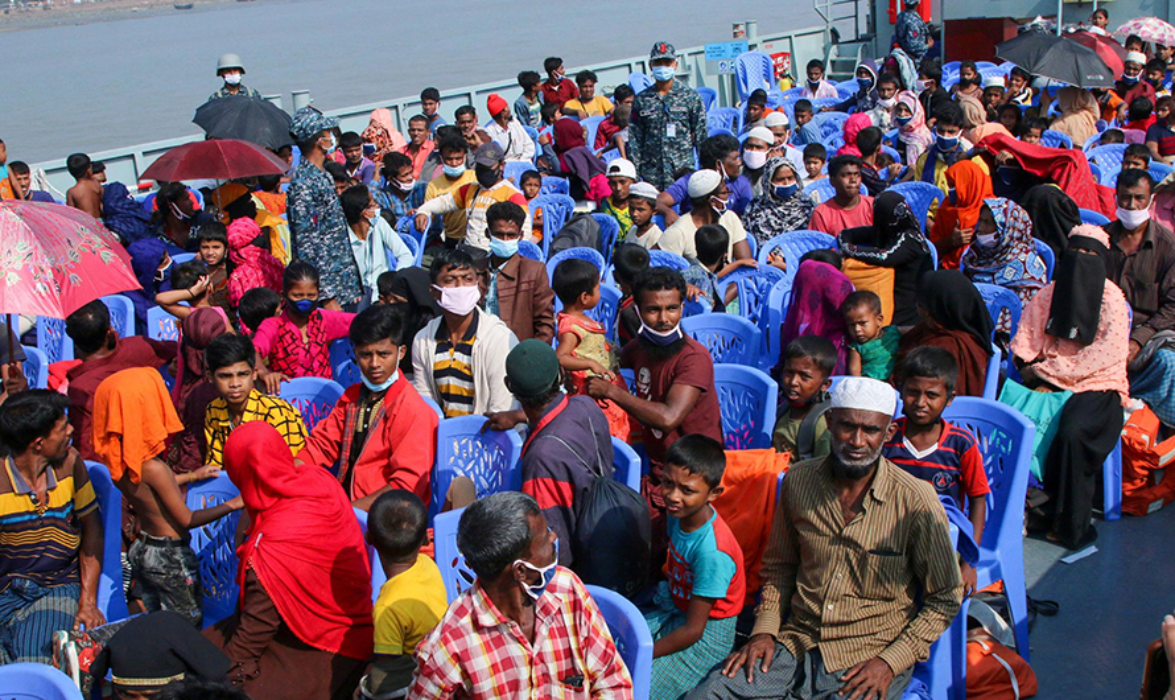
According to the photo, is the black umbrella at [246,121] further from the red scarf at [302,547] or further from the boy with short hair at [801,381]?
the boy with short hair at [801,381]

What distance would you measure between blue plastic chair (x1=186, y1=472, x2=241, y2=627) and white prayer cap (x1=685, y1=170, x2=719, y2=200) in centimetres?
351

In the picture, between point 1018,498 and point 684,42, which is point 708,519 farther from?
point 684,42

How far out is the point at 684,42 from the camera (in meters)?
32.7

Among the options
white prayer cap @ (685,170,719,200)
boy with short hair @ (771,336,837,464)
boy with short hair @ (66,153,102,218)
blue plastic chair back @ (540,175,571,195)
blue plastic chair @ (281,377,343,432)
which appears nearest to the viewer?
boy with short hair @ (771,336,837,464)

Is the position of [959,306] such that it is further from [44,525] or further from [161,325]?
[161,325]

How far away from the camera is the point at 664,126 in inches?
332

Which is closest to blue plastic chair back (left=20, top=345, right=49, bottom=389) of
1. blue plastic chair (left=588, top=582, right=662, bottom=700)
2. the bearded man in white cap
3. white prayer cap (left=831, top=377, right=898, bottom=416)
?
blue plastic chair (left=588, top=582, right=662, bottom=700)

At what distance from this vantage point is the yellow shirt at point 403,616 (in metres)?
2.95

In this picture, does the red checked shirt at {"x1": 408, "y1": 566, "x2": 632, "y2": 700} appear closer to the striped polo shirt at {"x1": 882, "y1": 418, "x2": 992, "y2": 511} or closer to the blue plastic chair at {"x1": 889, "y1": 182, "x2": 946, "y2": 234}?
the striped polo shirt at {"x1": 882, "y1": 418, "x2": 992, "y2": 511}

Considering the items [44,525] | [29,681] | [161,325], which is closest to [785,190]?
[161,325]

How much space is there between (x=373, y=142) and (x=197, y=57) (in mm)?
42208

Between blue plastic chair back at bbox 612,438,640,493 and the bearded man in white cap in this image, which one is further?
blue plastic chair back at bbox 612,438,640,493

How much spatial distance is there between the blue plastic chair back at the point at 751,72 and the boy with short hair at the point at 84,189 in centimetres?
988

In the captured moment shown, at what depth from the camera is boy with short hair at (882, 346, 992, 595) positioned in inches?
136
